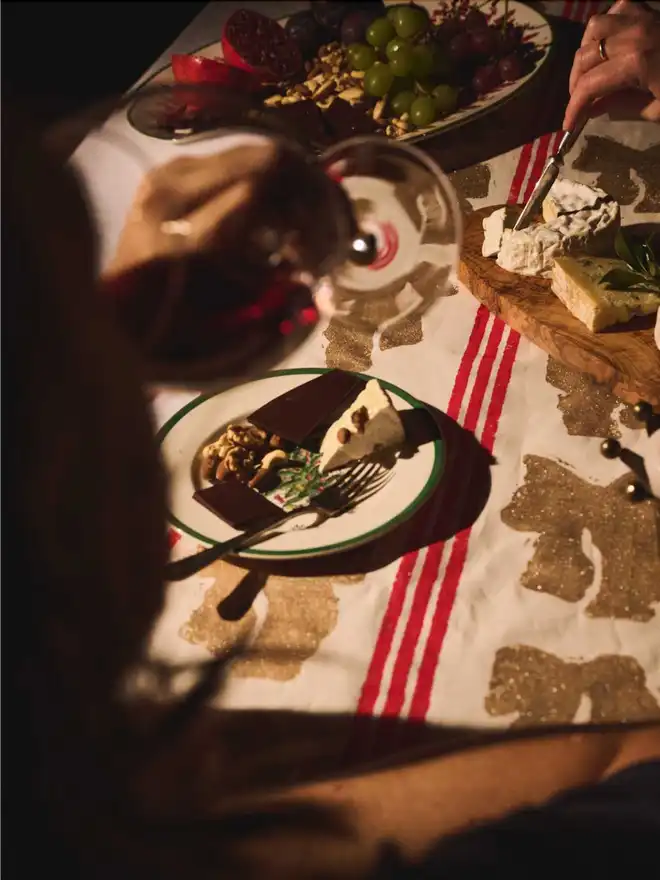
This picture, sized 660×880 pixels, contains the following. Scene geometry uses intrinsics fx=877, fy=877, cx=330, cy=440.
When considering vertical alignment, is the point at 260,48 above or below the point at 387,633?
above

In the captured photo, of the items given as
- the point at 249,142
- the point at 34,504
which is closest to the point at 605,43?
the point at 249,142

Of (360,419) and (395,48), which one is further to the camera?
(395,48)

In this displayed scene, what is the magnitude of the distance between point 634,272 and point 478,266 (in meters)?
0.18

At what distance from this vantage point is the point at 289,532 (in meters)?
0.72

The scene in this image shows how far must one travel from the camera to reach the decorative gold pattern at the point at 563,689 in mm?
635

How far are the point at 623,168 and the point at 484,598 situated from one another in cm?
80

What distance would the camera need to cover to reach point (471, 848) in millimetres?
502

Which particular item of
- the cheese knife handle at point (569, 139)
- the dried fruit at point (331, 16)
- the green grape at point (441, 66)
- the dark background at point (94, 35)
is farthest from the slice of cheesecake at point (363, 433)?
the dark background at point (94, 35)

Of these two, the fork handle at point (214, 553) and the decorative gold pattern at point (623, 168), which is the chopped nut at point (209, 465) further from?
the decorative gold pattern at point (623, 168)

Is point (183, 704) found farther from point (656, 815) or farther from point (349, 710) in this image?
point (656, 815)

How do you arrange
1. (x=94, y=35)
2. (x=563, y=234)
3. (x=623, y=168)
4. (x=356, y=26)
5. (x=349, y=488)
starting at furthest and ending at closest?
(x=94, y=35) → (x=356, y=26) → (x=623, y=168) → (x=563, y=234) → (x=349, y=488)

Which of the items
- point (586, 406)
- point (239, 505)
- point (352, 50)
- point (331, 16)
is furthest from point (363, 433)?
point (331, 16)

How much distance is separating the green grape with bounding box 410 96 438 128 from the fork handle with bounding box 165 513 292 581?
78 centimetres

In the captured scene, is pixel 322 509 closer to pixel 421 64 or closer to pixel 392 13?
pixel 421 64
